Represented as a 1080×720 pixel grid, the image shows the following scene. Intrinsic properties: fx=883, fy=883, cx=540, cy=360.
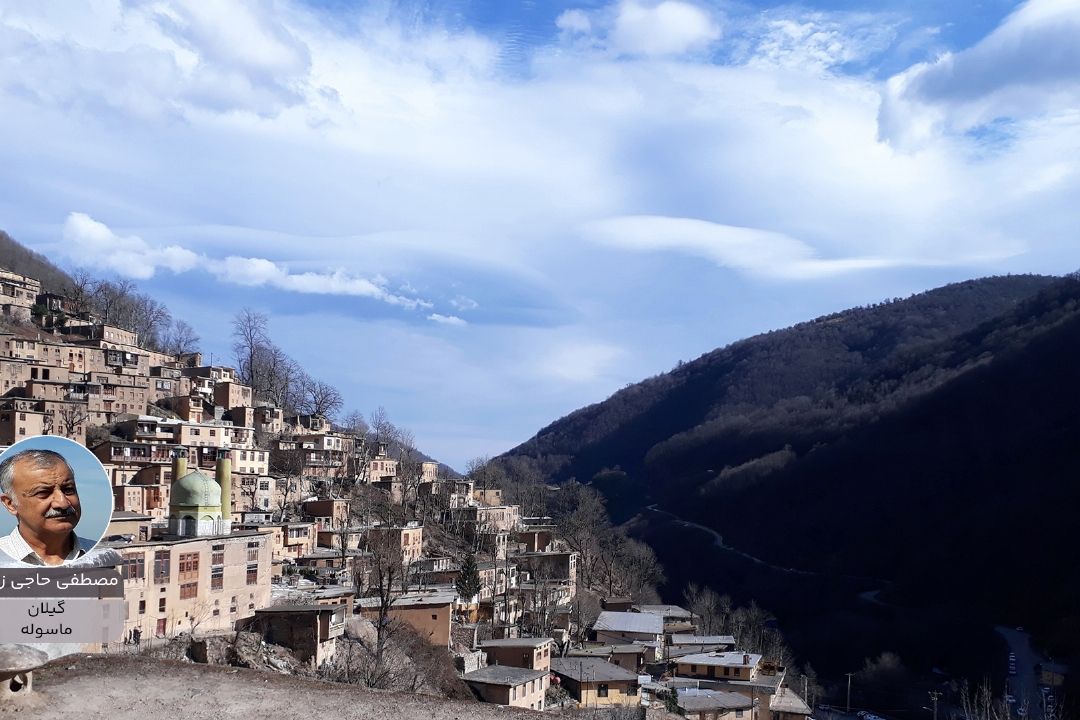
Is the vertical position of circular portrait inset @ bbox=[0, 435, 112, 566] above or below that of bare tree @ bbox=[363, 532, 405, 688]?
above

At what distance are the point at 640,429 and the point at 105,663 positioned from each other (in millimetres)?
180882

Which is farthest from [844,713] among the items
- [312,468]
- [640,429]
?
[640,429]

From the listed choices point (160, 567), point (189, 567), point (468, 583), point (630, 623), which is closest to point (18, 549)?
point (160, 567)

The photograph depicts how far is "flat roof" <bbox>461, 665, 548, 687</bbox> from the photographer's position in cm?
3064

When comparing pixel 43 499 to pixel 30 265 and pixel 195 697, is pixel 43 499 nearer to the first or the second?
pixel 195 697

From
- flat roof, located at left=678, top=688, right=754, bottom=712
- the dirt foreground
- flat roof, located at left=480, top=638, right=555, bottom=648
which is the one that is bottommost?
flat roof, located at left=678, top=688, right=754, bottom=712

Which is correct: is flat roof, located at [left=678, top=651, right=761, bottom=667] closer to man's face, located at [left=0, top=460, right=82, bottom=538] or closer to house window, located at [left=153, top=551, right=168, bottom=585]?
house window, located at [left=153, top=551, right=168, bottom=585]

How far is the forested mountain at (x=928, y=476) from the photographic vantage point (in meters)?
78.1

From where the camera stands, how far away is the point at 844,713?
171ft

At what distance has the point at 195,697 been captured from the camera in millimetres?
18031

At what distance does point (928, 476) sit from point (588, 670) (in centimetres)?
7704

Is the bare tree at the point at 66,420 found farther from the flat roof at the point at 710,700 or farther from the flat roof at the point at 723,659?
the flat roof at the point at 723,659

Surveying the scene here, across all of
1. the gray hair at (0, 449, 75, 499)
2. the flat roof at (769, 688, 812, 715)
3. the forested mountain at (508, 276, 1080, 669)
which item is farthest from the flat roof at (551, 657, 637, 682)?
the forested mountain at (508, 276, 1080, 669)

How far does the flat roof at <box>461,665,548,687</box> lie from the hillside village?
11 centimetres
